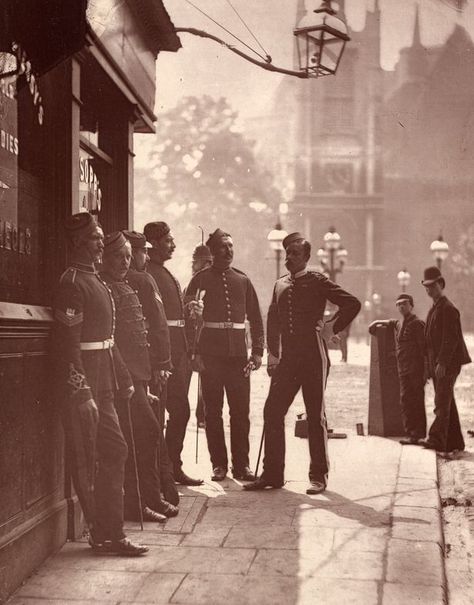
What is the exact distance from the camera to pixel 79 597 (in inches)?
195

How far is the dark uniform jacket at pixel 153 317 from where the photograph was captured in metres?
6.87

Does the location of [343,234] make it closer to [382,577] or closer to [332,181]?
[332,181]

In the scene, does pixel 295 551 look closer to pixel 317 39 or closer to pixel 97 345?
pixel 97 345

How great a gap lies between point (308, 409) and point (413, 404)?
2912mm

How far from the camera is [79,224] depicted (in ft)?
18.7

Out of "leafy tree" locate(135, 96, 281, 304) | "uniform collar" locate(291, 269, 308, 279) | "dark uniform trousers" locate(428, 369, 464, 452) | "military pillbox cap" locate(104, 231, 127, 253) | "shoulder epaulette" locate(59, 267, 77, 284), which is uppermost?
"leafy tree" locate(135, 96, 281, 304)

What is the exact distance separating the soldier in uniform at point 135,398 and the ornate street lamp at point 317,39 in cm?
350

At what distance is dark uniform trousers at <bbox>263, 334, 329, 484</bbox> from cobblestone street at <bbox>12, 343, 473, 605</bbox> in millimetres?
223

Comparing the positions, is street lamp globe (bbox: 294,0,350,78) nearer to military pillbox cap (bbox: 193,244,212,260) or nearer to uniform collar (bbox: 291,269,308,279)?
uniform collar (bbox: 291,269,308,279)

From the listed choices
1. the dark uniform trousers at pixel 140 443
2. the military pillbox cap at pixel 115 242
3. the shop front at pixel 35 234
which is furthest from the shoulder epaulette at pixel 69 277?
the dark uniform trousers at pixel 140 443

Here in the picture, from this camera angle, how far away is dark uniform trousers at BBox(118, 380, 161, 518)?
6.52m

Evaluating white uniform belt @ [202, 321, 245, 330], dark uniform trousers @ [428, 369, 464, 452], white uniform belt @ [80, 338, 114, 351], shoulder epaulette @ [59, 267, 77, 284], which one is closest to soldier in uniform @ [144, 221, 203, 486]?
white uniform belt @ [202, 321, 245, 330]

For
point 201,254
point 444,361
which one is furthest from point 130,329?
point 201,254

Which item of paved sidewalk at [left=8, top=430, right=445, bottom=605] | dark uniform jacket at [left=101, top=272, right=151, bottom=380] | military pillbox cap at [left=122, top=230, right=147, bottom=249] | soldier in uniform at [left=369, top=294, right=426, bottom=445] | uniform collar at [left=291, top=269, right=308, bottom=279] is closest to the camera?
paved sidewalk at [left=8, top=430, right=445, bottom=605]
